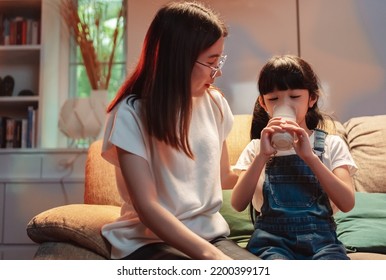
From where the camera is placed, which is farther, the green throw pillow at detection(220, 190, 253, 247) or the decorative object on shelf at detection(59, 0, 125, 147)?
the decorative object on shelf at detection(59, 0, 125, 147)

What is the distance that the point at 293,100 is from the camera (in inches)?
33.0

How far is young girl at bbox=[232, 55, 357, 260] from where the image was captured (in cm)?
81

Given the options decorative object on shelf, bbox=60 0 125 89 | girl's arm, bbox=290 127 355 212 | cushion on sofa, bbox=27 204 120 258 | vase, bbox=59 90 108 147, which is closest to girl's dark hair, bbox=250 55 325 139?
girl's arm, bbox=290 127 355 212

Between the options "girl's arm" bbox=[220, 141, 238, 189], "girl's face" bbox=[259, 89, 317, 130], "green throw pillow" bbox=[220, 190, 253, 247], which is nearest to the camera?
"girl's face" bbox=[259, 89, 317, 130]

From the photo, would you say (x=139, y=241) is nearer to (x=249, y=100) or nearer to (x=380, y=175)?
(x=380, y=175)

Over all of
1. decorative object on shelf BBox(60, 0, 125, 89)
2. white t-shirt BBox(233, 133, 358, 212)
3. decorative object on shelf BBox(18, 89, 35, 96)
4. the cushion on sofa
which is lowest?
the cushion on sofa

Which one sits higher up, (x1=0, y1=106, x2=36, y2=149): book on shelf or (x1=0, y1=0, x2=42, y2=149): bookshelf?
(x1=0, y1=0, x2=42, y2=149): bookshelf

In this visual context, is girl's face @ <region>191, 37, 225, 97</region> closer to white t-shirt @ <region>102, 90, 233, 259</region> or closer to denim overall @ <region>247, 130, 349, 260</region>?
white t-shirt @ <region>102, 90, 233, 259</region>

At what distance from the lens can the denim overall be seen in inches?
32.2

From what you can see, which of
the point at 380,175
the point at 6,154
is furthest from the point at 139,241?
the point at 6,154

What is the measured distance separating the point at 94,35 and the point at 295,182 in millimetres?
1404

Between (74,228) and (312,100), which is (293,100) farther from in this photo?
(74,228)

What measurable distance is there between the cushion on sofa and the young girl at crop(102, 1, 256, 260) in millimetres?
42

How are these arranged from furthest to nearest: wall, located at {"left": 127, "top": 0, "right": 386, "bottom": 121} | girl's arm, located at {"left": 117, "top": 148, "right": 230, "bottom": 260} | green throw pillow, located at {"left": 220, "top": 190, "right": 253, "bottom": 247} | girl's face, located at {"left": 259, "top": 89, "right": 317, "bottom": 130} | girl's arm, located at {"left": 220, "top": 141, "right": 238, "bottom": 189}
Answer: wall, located at {"left": 127, "top": 0, "right": 386, "bottom": 121} < green throw pillow, located at {"left": 220, "top": 190, "right": 253, "bottom": 247} < girl's arm, located at {"left": 220, "top": 141, "right": 238, "bottom": 189} < girl's face, located at {"left": 259, "top": 89, "right": 317, "bottom": 130} < girl's arm, located at {"left": 117, "top": 148, "right": 230, "bottom": 260}
